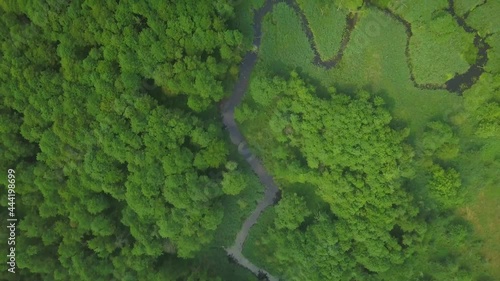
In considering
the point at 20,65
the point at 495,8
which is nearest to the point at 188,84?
the point at 20,65

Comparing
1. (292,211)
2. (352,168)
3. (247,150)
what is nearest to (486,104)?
(352,168)

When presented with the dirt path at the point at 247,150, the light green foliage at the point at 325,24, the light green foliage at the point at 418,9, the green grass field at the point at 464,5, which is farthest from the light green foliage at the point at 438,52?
the dirt path at the point at 247,150

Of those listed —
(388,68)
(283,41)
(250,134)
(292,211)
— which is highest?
(388,68)

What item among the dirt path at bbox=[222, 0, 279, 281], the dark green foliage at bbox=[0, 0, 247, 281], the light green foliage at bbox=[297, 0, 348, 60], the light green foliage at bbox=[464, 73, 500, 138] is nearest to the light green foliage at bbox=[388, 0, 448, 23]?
the light green foliage at bbox=[297, 0, 348, 60]

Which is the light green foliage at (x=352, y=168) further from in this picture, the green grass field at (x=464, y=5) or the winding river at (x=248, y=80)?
the green grass field at (x=464, y=5)

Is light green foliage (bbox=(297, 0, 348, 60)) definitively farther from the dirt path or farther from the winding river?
the dirt path

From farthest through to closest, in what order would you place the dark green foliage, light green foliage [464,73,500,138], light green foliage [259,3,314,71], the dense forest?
light green foliage [259,3,314,71] → light green foliage [464,73,500,138] → the dense forest → the dark green foliage

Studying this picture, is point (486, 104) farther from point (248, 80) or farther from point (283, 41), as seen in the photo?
Answer: point (248, 80)

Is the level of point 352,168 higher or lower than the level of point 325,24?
lower
